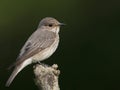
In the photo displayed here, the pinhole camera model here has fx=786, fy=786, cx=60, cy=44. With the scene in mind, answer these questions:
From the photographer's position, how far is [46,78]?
9.12 metres

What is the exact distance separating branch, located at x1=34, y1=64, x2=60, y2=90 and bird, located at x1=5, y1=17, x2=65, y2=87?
1696 millimetres

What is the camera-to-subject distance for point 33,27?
54.2ft

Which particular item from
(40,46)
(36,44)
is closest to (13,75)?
(36,44)

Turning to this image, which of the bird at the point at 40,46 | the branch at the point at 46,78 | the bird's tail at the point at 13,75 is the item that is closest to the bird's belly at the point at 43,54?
the bird at the point at 40,46

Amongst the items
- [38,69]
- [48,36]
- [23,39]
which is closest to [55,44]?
[48,36]

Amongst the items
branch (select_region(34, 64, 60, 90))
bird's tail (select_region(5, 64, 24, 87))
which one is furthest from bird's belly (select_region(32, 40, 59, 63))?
branch (select_region(34, 64, 60, 90))

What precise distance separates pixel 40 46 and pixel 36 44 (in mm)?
A: 134

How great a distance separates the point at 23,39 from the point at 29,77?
3.71 ft

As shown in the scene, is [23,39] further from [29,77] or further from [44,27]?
[44,27]

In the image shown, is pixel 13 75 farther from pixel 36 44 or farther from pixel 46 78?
pixel 46 78

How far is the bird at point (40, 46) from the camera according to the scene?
11.4 meters

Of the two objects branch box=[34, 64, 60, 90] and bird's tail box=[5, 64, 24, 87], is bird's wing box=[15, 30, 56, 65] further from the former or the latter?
branch box=[34, 64, 60, 90]

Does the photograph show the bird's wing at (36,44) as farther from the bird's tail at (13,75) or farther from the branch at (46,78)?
the branch at (46,78)

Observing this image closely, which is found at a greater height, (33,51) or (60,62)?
(33,51)
